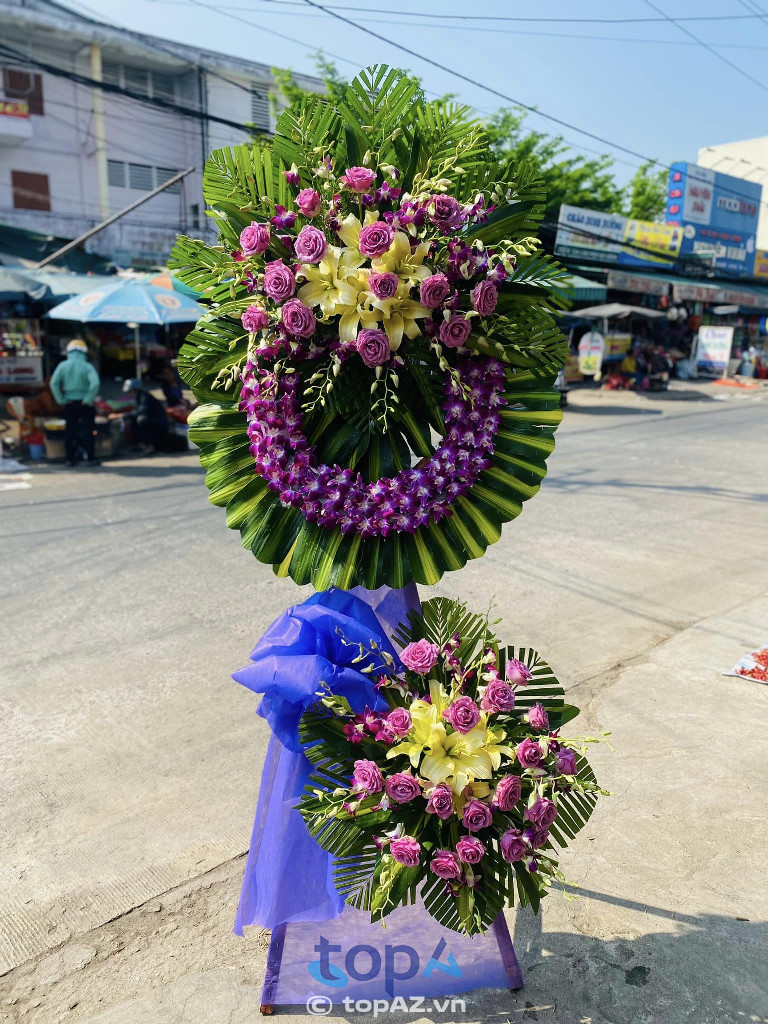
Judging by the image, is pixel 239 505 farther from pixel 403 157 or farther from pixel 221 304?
pixel 403 157

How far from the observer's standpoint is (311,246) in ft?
6.38

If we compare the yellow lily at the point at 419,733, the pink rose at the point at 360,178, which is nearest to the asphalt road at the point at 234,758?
the yellow lily at the point at 419,733

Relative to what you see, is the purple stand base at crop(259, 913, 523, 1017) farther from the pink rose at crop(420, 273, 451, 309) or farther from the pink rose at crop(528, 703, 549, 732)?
the pink rose at crop(420, 273, 451, 309)

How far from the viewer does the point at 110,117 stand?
76.3ft

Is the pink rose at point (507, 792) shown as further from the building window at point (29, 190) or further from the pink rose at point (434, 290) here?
the building window at point (29, 190)

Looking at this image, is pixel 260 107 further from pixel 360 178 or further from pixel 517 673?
pixel 517 673

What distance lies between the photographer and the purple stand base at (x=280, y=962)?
2.39 metres

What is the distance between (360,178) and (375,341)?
15.6 inches

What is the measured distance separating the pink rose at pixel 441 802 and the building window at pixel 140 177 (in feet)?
83.6

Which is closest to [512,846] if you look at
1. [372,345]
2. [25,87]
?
[372,345]

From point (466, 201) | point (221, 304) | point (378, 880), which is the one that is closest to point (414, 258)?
point (466, 201)

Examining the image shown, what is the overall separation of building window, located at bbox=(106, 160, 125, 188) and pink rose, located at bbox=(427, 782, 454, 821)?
988 inches

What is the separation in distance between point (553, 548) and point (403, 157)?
549 centimetres

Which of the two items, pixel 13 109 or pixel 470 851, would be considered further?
pixel 13 109
